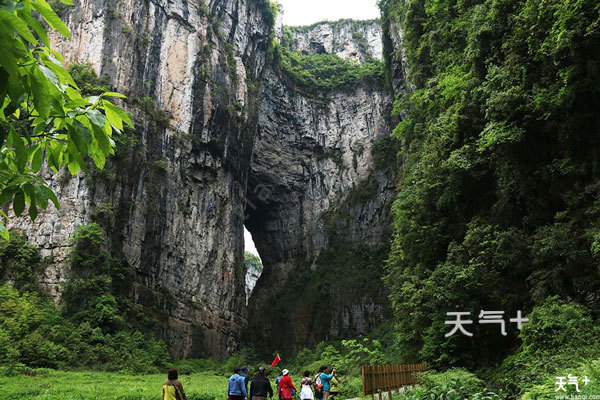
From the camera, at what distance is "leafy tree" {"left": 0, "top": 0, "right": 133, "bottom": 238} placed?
133cm

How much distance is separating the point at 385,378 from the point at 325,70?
1613 inches

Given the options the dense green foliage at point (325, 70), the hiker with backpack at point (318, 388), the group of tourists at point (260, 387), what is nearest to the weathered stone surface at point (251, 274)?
the dense green foliage at point (325, 70)

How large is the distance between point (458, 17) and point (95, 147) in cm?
1525

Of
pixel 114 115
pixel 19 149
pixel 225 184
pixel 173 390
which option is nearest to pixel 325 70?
pixel 225 184

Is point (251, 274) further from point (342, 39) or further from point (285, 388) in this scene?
point (285, 388)

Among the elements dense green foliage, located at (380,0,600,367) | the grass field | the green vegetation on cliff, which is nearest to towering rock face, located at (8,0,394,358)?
the grass field

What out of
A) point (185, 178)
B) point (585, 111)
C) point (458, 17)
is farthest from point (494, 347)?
point (185, 178)

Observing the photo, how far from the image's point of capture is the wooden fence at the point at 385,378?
6.82 m

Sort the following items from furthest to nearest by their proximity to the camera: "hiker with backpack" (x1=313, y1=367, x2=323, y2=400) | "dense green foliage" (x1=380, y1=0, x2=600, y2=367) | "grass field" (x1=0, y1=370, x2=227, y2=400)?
Result: "grass field" (x1=0, y1=370, x2=227, y2=400)
"dense green foliage" (x1=380, y1=0, x2=600, y2=367)
"hiker with backpack" (x1=313, y1=367, x2=323, y2=400)

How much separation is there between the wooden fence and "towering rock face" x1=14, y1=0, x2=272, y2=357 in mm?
18908

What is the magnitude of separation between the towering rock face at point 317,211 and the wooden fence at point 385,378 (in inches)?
996

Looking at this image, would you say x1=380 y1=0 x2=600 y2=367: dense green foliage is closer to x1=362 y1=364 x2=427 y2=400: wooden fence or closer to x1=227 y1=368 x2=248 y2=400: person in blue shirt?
x1=362 y1=364 x2=427 y2=400: wooden fence

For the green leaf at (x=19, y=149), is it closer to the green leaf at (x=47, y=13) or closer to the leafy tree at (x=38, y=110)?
the leafy tree at (x=38, y=110)

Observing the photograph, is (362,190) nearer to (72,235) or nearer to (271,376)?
(271,376)
